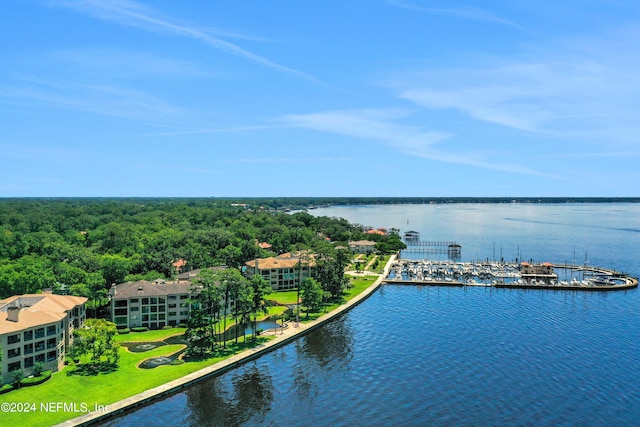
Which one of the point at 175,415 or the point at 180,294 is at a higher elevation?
the point at 180,294

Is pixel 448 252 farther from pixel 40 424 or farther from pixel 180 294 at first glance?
pixel 40 424

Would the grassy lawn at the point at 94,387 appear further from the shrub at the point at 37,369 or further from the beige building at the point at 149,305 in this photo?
the beige building at the point at 149,305

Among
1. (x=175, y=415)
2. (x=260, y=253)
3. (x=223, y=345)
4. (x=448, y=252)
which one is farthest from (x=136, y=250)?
(x=448, y=252)

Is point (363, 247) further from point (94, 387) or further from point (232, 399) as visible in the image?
point (94, 387)

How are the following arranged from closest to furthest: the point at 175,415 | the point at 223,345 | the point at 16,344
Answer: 1. the point at 175,415
2. the point at 16,344
3. the point at 223,345

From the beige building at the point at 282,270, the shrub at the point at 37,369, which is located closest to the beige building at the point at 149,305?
the shrub at the point at 37,369

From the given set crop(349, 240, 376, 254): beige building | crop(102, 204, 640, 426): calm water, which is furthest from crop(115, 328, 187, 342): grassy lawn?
crop(349, 240, 376, 254): beige building

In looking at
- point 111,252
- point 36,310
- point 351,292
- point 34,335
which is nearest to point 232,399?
point 34,335
